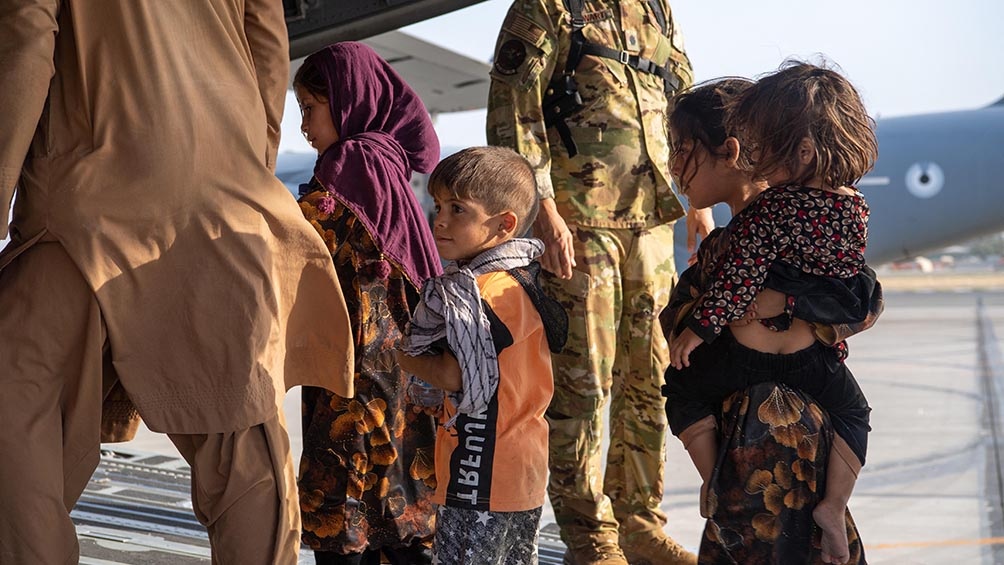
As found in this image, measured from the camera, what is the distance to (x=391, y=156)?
278 cm

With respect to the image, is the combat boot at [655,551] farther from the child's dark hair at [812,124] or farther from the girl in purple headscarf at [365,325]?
the child's dark hair at [812,124]

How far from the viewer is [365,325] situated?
2.67 metres

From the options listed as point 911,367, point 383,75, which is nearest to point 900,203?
point 911,367

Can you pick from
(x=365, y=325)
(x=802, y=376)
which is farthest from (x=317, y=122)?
(x=802, y=376)

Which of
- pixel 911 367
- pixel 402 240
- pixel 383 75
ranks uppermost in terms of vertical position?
pixel 383 75

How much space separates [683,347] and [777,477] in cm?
32

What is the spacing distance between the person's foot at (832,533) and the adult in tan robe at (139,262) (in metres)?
1.08

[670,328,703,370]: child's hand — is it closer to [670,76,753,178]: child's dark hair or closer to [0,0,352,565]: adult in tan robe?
[670,76,753,178]: child's dark hair

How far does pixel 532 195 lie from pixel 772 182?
52 cm

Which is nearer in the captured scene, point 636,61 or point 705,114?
point 705,114

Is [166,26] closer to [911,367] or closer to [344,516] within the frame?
[344,516]

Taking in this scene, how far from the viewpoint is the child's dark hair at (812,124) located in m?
2.10

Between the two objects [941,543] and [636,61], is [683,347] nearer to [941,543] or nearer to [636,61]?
[636,61]

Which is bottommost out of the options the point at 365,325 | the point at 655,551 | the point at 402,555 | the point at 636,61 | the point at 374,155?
the point at 655,551
